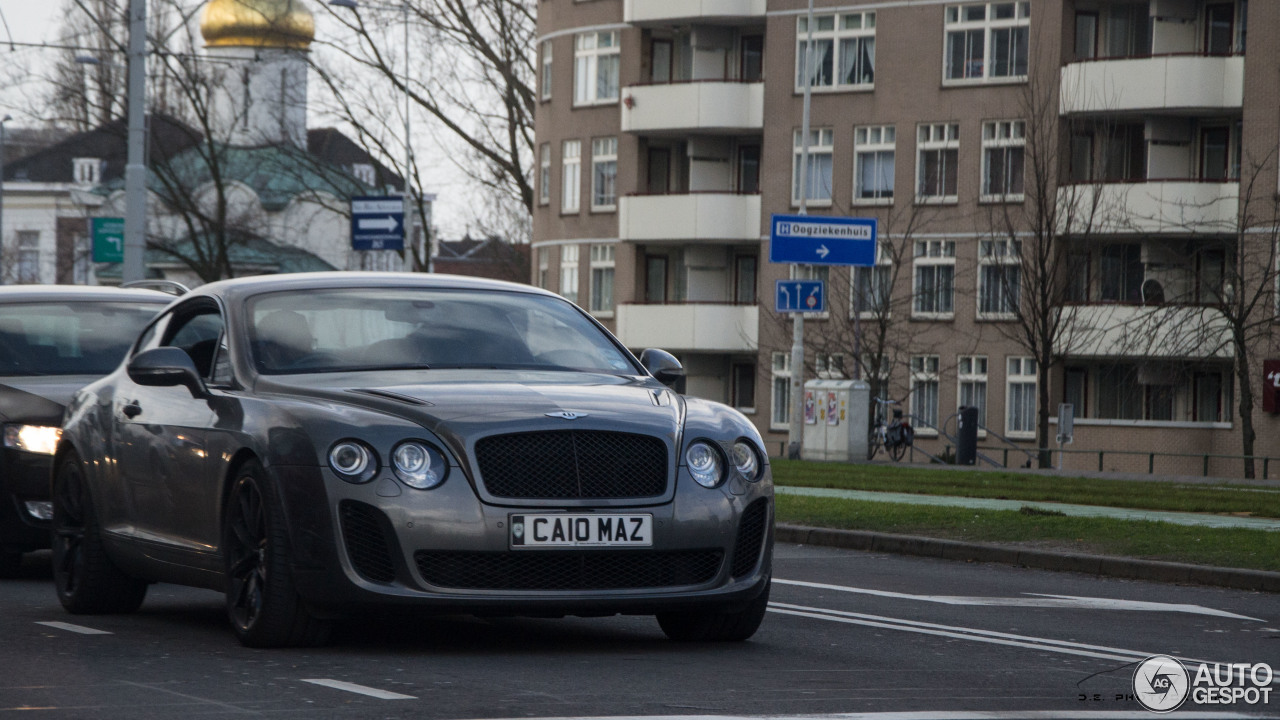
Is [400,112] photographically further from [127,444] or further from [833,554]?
[127,444]

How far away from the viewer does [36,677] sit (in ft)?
24.5

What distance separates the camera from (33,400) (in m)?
11.8

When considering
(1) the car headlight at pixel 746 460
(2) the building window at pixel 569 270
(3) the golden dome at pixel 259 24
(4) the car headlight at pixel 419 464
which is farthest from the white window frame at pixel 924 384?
(4) the car headlight at pixel 419 464

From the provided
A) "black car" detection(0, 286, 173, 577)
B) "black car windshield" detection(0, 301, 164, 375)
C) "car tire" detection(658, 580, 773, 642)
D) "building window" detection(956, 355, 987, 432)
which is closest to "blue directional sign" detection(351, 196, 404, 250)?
"building window" detection(956, 355, 987, 432)

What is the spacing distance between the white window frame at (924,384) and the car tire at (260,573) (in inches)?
1658

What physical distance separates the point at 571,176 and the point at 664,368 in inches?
1884

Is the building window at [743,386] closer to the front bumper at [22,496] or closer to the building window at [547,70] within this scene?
the building window at [547,70]

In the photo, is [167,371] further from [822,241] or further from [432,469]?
[822,241]

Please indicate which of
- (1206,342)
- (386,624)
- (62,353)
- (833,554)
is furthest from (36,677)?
(1206,342)

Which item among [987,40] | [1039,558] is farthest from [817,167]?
[1039,558]

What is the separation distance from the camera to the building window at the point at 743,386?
54500mm

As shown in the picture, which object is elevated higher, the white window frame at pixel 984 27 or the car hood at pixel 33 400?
the white window frame at pixel 984 27

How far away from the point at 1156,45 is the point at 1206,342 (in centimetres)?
711

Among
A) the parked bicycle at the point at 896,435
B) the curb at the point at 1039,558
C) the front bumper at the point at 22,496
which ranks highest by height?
the front bumper at the point at 22,496
